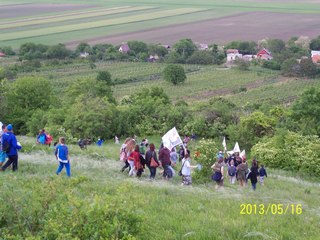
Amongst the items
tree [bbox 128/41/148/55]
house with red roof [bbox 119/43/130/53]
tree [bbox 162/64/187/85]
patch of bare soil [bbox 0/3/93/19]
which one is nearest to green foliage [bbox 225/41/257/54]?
tree [bbox 128/41/148/55]

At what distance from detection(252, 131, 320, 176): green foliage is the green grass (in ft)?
41.9

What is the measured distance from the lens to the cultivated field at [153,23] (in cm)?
14000

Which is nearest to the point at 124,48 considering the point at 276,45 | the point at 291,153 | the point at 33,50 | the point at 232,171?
the point at 33,50

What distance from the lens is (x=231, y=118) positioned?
46.2 metres

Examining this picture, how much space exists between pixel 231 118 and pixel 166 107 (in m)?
6.31

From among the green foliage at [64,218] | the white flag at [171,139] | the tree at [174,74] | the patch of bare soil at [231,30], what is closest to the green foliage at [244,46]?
the patch of bare soil at [231,30]

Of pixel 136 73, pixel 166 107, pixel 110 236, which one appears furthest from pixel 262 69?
pixel 110 236

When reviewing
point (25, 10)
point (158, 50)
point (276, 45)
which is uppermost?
point (25, 10)

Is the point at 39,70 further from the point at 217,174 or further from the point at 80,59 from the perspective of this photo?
the point at 217,174

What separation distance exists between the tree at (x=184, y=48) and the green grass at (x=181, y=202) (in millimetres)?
105915
